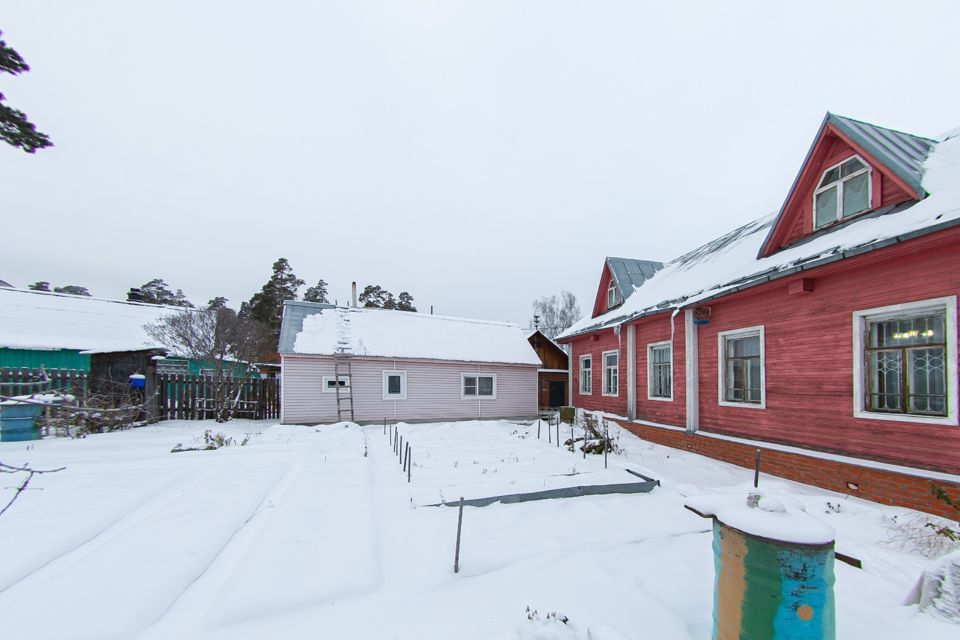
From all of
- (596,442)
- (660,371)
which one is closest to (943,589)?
(596,442)

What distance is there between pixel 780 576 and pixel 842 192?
780cm

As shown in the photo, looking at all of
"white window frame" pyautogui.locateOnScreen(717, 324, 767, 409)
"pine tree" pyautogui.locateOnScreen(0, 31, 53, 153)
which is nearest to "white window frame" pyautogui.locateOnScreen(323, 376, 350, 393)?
"white window frame" pyautogui.locateOnScreen(717, 324, 767, 409)

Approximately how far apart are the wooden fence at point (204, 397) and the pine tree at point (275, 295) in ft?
58.5

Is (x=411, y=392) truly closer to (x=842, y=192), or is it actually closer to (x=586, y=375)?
(x=586, y=375)

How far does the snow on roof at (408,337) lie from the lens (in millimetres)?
15160

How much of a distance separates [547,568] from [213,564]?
324cm

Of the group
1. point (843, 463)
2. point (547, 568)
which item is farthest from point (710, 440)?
point (547, 568)

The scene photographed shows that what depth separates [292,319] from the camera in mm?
15484

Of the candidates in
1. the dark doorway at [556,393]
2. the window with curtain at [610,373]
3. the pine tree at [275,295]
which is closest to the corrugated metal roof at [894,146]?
the window with curtain at [610,373]

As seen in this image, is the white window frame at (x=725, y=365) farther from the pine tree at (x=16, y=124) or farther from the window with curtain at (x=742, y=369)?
the pine tree at (x=16, y=124)

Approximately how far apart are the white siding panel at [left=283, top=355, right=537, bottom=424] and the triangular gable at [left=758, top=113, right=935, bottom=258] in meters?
10.9

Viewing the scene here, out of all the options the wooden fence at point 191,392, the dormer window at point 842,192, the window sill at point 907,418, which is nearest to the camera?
the window sill at point 907,418

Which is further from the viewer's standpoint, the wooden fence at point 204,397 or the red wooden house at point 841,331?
Result: the wooden fence at point 204,397

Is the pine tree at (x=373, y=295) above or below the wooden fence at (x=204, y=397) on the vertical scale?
above
